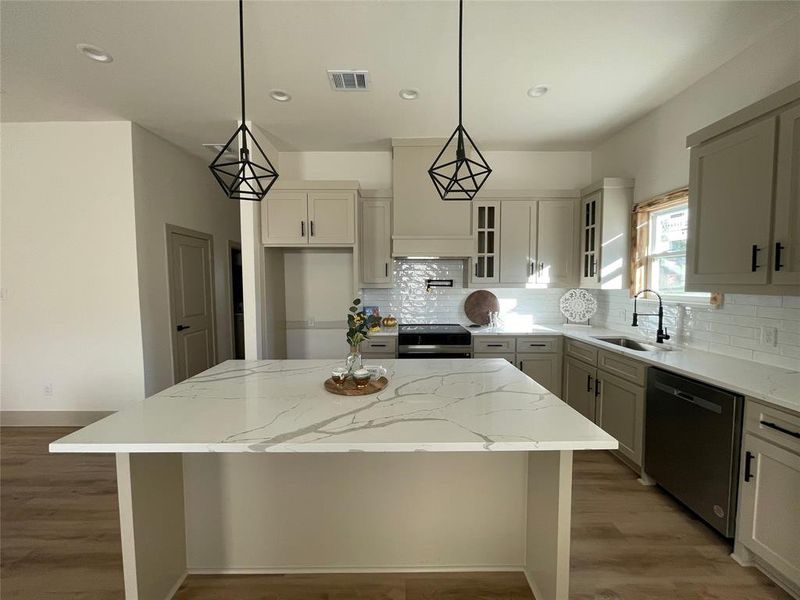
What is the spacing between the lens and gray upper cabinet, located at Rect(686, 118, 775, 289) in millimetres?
1755

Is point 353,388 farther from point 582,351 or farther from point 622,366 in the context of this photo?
point 582,351

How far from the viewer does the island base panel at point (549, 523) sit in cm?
129

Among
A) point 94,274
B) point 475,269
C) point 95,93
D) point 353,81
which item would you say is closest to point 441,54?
point 353,81

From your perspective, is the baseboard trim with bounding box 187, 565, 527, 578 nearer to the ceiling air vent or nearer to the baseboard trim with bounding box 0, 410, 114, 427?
the baseboard trim with bounding box 0, 410, 114, 427

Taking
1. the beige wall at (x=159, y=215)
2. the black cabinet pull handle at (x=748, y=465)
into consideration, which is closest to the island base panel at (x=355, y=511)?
the black cabinet pull handle at (x=748, y=465)

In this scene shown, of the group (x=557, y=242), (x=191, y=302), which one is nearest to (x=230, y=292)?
(x=191, y=302)

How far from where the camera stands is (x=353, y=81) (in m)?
2.54

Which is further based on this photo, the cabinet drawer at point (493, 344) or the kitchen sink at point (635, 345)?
the cabinet drawer at point (493, 344)

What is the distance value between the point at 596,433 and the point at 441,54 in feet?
7.59

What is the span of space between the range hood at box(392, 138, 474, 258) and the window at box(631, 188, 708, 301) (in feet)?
4.91

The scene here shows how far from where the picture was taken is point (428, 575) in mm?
1688

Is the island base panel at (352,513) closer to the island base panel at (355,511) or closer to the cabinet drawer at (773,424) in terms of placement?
the island base panel at (355,511)

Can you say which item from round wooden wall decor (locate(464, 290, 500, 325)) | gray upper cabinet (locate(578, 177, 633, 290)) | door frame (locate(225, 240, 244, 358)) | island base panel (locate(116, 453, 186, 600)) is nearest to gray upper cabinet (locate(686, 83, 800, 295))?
gray upper cabinet (locate(578, 177, 633, 290))

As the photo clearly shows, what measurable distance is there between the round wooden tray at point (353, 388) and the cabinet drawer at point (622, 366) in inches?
72.0
